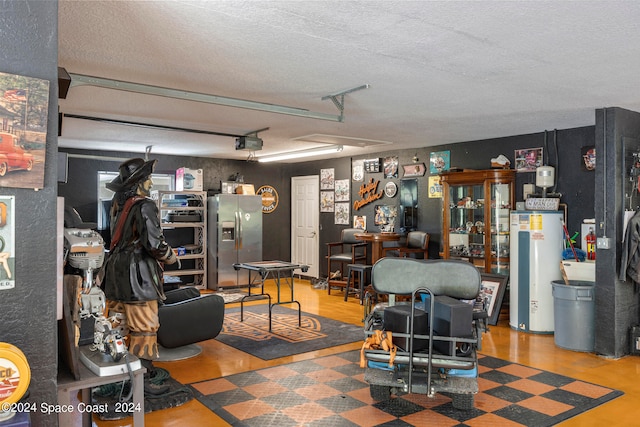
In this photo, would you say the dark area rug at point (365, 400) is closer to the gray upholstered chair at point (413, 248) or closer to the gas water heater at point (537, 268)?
the gas water heater at point (537, 268)

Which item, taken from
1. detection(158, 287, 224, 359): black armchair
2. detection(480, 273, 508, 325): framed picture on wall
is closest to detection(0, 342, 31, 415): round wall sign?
detection(158, 287, 224, 359): black armchair

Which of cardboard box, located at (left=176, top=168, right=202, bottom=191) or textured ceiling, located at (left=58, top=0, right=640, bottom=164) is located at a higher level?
textured ceiling, located at (left=58, top=0, right=640, bottom=164)

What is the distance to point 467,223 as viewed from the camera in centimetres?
760

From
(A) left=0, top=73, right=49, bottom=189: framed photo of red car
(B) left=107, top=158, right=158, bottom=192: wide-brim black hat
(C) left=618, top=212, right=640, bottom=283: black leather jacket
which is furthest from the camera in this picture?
(C) left=618, top=212, right=640, bottom=283: black leather jacket

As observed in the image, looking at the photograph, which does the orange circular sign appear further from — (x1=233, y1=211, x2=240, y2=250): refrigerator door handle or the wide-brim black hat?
(x1=233, y1=211, x2=240, y2=250): refrigerator door handle

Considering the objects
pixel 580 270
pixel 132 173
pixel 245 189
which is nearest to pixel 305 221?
pixel 245 189

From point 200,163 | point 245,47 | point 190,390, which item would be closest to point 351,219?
point 200,163

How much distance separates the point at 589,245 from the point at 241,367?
4.42 meters

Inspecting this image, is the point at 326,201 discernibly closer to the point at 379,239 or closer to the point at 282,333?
the point at 379,239

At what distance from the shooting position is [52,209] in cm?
203

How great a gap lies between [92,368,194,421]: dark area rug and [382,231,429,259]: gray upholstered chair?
15.4ft

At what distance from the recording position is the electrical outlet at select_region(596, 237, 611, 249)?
5301mm

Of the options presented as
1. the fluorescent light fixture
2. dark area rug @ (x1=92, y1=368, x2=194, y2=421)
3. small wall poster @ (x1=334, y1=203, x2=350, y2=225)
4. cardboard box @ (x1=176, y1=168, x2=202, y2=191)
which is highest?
the fluorescent light fixture

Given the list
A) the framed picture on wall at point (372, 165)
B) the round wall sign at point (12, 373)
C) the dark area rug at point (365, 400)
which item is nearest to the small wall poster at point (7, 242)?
the round wall sign at point (12, 373)
